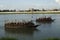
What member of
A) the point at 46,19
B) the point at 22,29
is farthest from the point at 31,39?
the point at 46,19

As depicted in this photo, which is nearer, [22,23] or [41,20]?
[22,23]

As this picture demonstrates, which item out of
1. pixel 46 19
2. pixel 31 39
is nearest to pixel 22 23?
pixel 31 39

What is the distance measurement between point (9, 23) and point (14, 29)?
2120 millimetres

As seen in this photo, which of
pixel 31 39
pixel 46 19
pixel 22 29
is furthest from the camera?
pixel 46 19

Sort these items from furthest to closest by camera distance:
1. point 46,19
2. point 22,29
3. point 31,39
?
point 46,19
point 22,29
point 31,39

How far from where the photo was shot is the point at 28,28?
52656 mm

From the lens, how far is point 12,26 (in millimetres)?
52969

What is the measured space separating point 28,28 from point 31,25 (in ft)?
3.40

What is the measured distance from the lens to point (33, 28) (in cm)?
5338

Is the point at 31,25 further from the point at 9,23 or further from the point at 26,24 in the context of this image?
the point at 9,23

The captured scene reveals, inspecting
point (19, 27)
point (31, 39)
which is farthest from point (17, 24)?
point (31, 39)

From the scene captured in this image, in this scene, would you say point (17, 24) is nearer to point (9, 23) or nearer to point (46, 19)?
point (9, 23)

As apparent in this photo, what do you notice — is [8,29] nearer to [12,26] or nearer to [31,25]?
[12,26]

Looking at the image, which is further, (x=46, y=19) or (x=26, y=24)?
(x=46, y=19)
